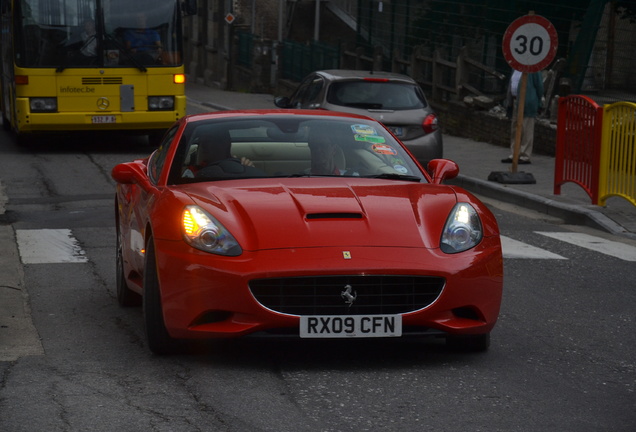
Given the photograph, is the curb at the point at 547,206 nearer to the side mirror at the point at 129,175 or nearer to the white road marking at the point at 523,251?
the white road marking at the point at 523,251

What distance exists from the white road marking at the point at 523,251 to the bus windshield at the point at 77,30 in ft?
33.4

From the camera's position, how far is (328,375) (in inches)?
248

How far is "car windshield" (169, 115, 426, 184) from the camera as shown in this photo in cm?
752

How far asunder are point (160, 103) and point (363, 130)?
13.2 m

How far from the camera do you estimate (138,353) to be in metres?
6.82

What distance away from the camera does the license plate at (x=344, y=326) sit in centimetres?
629

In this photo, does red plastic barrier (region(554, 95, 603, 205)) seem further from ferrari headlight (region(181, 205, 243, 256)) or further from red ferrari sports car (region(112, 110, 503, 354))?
ferrari headlight (region(181, 205, 243, 256))

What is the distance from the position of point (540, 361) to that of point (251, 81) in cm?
3697

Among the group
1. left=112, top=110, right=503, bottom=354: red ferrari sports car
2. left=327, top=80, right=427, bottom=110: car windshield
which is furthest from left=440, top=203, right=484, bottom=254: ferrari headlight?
left=327, top=80, right=427, bottom=110: car windshield

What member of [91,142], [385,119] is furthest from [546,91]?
[91,142]

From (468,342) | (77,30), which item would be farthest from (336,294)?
(77,30)

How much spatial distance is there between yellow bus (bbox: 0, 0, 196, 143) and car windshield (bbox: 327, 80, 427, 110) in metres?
4.01

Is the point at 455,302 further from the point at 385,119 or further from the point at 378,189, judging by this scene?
the point at 385,119

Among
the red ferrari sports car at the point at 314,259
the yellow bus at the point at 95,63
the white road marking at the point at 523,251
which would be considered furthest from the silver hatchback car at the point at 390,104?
the red ferrari sports car at the point at 314,259
